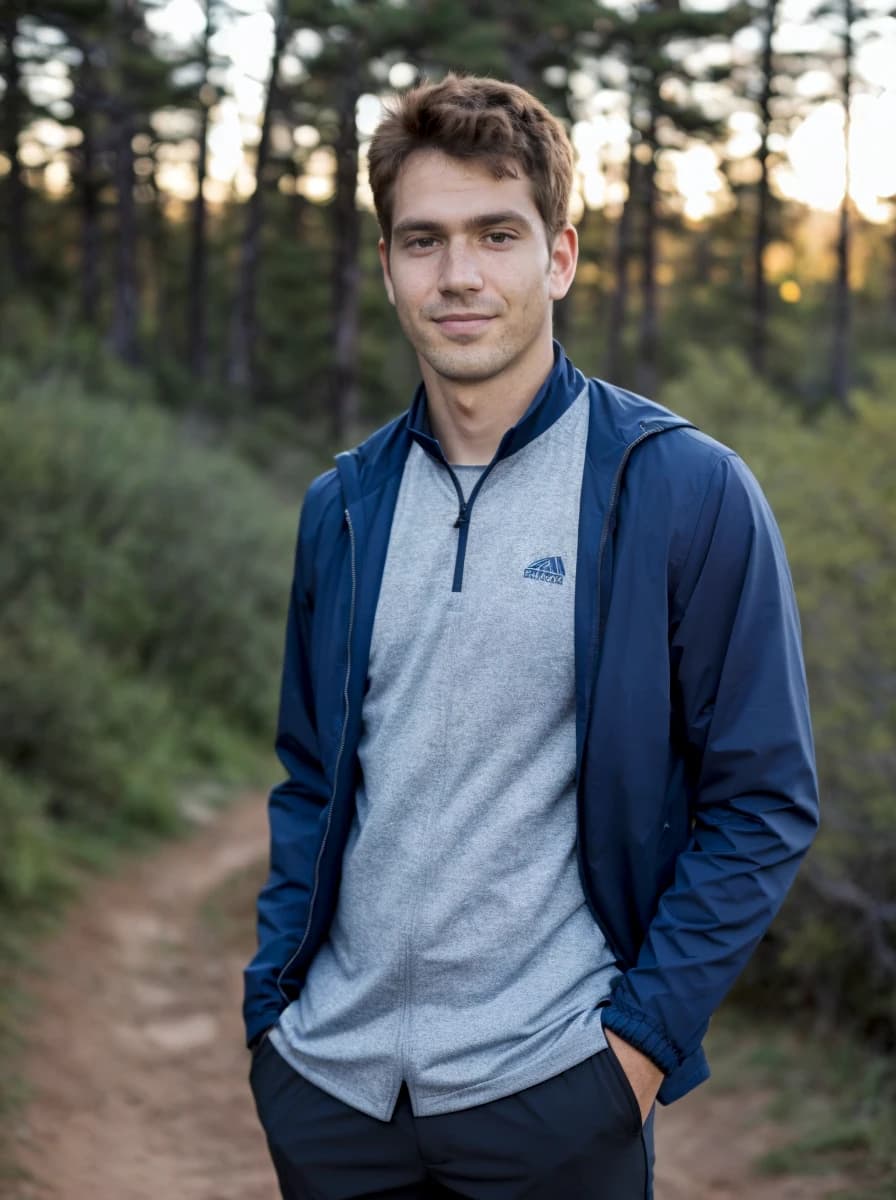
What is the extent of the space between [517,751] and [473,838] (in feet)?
0.51

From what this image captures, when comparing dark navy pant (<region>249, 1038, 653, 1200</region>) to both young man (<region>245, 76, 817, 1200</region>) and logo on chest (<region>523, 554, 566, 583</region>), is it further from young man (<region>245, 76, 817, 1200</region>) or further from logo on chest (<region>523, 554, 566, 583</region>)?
logo on chest (<region>523, 554, 566, 583</region>)

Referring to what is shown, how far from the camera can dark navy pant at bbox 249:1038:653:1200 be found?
2029mm

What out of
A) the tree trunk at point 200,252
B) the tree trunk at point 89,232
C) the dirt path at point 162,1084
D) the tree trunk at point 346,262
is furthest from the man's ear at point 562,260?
the tree trunk at point 200,252

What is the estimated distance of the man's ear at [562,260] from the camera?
2.44 metres

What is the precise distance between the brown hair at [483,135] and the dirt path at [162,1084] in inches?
137

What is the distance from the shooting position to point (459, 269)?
2312 mm

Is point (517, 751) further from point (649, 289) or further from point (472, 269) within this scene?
point (649, 289)

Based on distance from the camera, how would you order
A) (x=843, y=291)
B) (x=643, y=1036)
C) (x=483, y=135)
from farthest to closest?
(x=843, y=291) < (x=483, y=135) < (x=643, y=1036)

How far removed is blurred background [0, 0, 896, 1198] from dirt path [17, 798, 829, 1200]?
17 centimetres

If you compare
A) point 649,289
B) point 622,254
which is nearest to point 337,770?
point 649,289

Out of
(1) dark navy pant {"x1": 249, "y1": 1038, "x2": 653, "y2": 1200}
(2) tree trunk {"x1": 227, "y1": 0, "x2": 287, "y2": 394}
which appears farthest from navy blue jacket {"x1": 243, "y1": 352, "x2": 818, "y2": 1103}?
(2) tree trunk {"x1": 227, "y1": 0, "x2": 287, "y2": 394}

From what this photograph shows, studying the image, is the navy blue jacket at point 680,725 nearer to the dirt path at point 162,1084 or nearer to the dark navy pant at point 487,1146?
the dark navy pant at point 487,1146

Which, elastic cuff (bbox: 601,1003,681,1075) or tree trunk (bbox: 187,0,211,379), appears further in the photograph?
tree trunk (bbox: 187,0,211,379)

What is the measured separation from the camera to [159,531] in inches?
481
